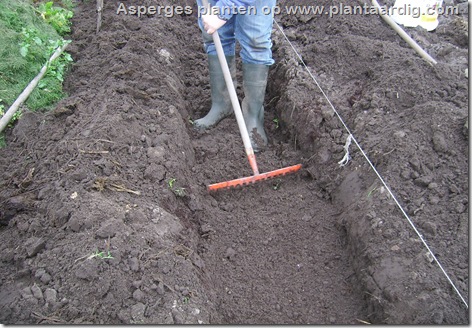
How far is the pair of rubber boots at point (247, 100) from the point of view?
365 centimetres

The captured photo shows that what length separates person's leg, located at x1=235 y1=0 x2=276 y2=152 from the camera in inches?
128

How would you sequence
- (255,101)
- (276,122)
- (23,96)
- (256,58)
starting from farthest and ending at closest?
(276,122) < (255,101) < (23,96) < (256,58)

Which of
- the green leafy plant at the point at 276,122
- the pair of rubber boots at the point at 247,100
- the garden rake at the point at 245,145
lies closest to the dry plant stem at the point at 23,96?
the pair of rubber boots at the point at 247,100

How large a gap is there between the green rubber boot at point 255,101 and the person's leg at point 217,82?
0.23 meters

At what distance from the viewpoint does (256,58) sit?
350 centimetres

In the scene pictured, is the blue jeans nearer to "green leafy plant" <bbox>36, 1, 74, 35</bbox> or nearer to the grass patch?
the grass patch

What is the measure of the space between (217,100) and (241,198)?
42.4 inches

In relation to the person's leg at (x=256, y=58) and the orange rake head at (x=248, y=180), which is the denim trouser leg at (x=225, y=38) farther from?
the orange rake head at (x=248, y=180)

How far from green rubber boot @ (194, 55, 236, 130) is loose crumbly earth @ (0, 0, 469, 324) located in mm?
100

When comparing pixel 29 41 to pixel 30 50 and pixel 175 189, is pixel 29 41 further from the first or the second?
pixel 175 189

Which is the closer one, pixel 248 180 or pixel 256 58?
pixel 248 180

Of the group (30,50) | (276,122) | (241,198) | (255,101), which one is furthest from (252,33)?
(30,50)

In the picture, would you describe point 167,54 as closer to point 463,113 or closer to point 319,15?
point 319,15

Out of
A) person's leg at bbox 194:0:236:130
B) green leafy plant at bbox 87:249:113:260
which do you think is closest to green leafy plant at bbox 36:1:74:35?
person's leg at bbox 194:0:236:130
